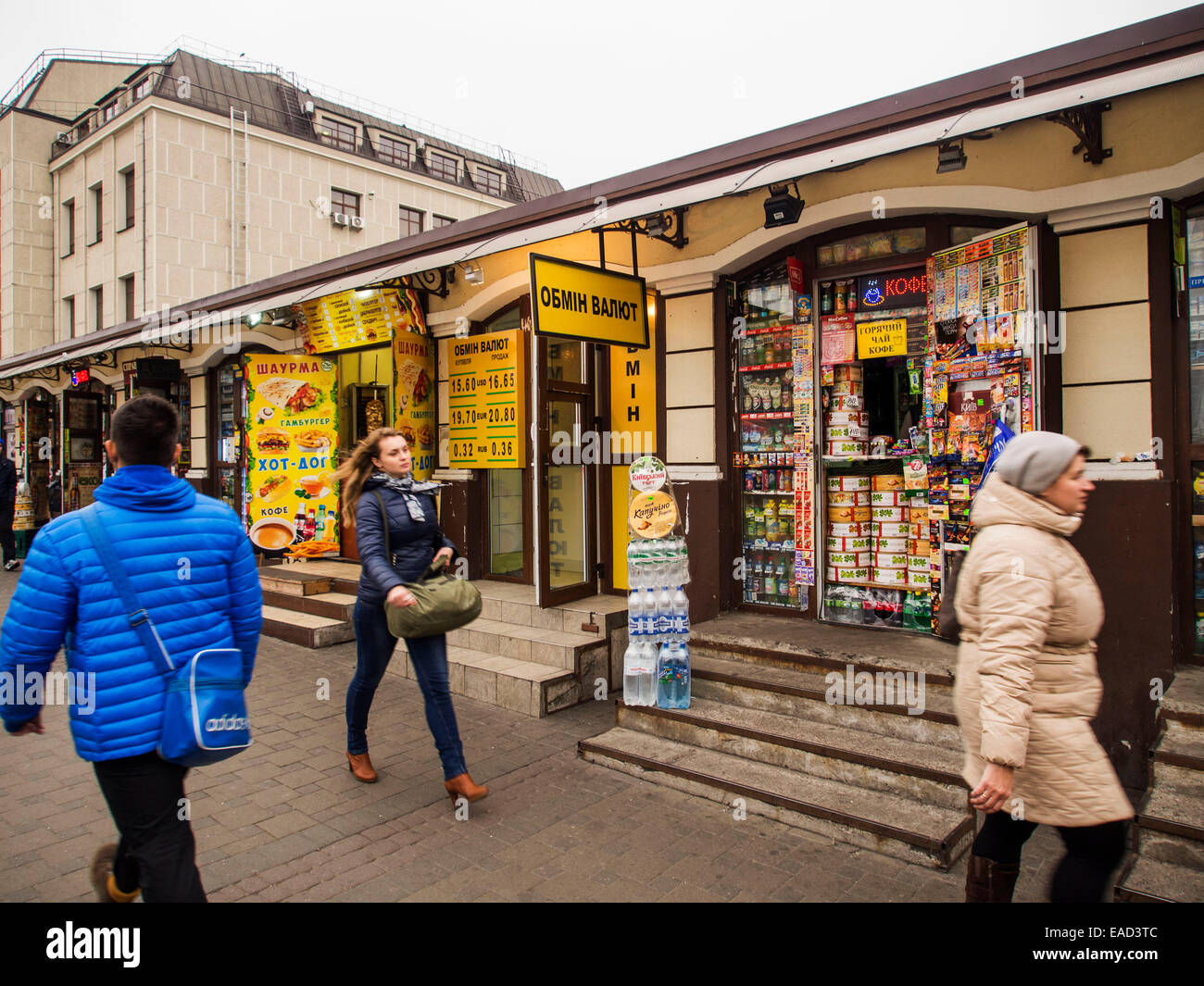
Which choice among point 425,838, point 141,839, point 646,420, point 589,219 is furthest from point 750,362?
point 141,839

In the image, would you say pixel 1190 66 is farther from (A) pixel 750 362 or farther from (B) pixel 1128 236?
(A) pixel 750 362

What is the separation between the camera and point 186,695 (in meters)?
2.46

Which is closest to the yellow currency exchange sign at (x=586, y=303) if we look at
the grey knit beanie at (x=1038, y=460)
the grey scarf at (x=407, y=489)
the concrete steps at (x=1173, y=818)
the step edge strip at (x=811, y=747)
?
the grey scarf at (x=407, y=489)

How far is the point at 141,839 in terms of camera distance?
2.42 m

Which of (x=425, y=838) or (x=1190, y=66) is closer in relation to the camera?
(x=1190, y=66)

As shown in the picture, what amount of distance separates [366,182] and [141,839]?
26.8 meters

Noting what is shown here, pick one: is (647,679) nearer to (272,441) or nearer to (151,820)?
(151,820)

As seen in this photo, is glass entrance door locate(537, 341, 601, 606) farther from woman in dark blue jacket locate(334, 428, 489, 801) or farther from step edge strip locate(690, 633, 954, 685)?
woman in dark blue jacket locate(334, 428, 489, 801)

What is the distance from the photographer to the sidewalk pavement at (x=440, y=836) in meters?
3.46

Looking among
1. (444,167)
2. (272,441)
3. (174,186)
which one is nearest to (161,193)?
(174,186)

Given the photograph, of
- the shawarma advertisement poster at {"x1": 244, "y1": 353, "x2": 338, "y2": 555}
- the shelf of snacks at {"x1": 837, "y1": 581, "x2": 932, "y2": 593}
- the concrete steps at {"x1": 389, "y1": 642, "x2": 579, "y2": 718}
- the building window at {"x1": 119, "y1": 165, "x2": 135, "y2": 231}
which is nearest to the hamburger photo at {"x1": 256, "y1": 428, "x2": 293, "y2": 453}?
the shawarma advertisement poster at {"x1": 244, "y1": 353, "x2": 338, "y2": 555}

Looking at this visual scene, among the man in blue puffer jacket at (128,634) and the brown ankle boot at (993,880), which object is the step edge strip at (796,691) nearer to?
the brown ankle boot at (993,880)

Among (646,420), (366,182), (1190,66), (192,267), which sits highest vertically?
(366,182)
